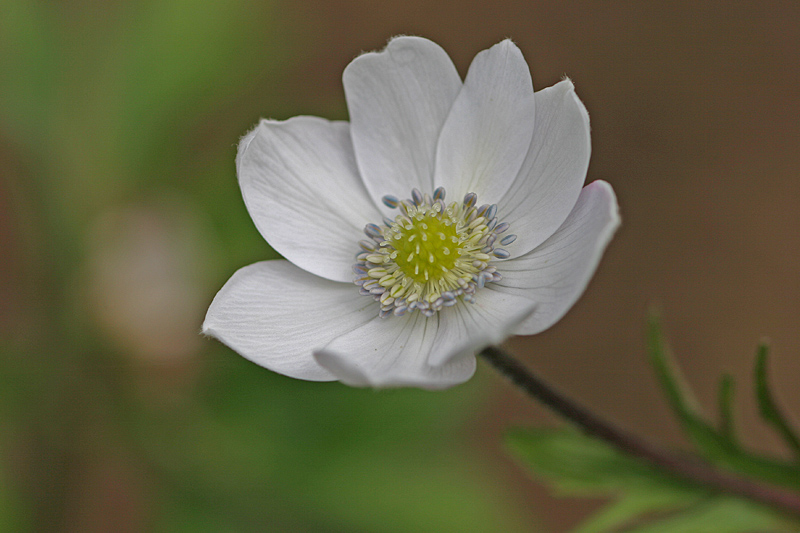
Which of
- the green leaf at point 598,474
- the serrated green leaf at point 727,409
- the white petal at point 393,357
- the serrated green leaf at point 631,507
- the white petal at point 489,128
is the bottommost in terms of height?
the serrated green leaf at point 631,507

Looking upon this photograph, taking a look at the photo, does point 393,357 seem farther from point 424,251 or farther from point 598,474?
point 598,474

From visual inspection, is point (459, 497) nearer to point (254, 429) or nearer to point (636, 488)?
point (254, 429)

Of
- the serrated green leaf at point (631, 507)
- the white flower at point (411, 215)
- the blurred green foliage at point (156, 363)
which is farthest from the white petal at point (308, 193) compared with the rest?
the blurred green foliage at point (156, 363)

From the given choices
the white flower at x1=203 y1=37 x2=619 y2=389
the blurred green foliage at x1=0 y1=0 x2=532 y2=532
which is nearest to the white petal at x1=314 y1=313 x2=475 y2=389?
the white flower at x1=203 y1=37 x2=619 y2=389

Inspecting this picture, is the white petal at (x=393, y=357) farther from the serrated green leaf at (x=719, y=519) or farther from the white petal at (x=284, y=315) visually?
the serrated green leaf at (x=719, y=519)

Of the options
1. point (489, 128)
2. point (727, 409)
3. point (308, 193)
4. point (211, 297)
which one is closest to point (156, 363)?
point (211, 297)

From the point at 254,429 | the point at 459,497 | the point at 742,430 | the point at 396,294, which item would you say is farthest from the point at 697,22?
the point at 396,294
